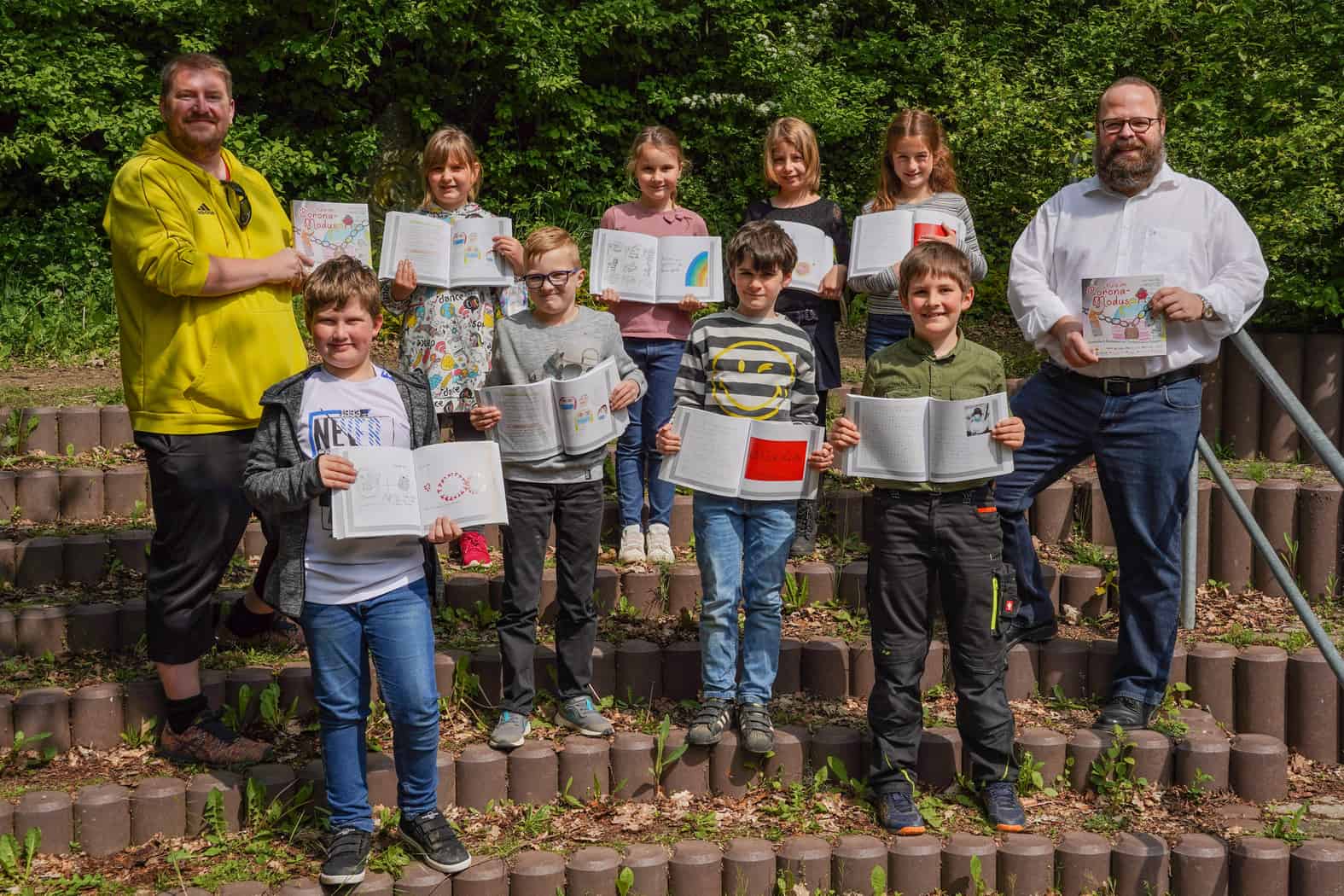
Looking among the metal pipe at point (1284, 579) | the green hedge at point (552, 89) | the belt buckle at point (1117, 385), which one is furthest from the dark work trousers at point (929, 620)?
the green hedge at point (552, 89)

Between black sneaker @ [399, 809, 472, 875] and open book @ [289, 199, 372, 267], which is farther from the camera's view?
open book @ [289, 199, 372, 267]

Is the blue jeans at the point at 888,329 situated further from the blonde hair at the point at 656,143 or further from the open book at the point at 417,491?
the open book at the point at 417,491

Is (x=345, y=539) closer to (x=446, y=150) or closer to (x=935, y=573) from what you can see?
(x=935, y=573)

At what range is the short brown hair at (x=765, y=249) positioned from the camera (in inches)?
160

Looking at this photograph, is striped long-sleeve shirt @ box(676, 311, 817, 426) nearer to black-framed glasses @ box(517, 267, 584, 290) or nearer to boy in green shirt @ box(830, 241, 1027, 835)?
boy in green shirt @ box(830, 241, 1027, 835)

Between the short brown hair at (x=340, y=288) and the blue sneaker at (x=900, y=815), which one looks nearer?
the short brown hair at (x=340, y=288)

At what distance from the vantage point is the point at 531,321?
14.3 feet

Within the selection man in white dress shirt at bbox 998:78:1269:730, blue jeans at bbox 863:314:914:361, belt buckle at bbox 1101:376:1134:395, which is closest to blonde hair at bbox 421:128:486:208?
blue jeans at bbox 863:314:914:361

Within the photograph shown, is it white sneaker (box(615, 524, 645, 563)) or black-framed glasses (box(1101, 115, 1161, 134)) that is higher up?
black-framed glasses (box(1101, 115, 1161, 134))

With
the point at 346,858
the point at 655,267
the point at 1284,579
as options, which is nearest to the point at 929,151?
the point at 655,267

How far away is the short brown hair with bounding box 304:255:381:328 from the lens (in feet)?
11.7

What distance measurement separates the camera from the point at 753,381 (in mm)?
4152

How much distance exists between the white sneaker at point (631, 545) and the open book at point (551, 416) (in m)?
1.02

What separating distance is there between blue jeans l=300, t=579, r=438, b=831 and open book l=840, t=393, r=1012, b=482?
4.63 feet
